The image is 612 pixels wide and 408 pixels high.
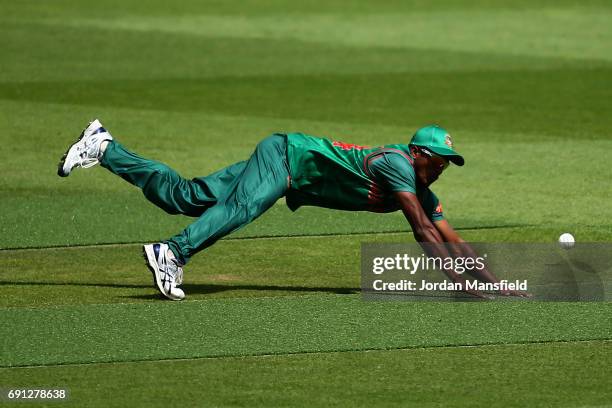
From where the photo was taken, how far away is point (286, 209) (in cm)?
1370

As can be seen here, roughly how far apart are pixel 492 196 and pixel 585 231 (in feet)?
6.06

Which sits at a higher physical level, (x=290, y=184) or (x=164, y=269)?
(x=290, y=184)

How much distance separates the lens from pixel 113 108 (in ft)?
63.1

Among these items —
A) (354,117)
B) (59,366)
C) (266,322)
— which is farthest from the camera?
(354,117)

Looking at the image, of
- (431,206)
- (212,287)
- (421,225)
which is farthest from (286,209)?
(421,225)

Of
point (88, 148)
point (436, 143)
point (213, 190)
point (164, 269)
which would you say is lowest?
point (164, 269)

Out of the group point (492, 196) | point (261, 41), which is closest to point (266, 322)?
point (492, 196)

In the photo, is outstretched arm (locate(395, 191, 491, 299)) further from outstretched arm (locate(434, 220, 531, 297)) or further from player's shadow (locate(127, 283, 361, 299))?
player's shadow (locate(127, 283, 361, 299))

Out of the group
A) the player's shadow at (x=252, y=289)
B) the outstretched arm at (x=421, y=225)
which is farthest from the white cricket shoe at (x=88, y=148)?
the outstretched arm at (x=421, y=225)

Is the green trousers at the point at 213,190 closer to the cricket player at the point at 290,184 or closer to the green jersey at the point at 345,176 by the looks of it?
the cricket player at the point at 290,184

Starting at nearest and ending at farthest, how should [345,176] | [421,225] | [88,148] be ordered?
[421,225] < [345,176] < [88,148]

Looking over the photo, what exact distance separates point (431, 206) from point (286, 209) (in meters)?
3.91

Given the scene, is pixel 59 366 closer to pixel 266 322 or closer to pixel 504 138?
pixel 266 322

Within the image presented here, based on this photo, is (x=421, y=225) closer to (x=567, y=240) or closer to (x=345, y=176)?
(x=345, y=176)
